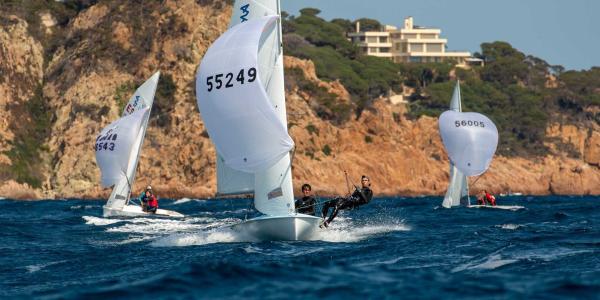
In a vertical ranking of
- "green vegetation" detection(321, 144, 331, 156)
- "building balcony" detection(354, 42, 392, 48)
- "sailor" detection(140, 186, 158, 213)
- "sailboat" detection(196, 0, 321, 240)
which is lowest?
"sailor" detection(140, 186, 158, 213)

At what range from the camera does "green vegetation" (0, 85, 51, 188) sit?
96812 millimetres

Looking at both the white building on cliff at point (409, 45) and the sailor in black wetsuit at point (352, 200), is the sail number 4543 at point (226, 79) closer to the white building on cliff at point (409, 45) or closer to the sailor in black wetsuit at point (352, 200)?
the sailor in black wetsuit at point (352, 200)

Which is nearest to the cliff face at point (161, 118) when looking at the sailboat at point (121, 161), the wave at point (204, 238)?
the sailboat at point (121, 161)

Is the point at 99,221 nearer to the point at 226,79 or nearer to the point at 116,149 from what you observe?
the point at 116,149

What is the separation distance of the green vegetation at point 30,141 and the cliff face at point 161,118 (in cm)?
22

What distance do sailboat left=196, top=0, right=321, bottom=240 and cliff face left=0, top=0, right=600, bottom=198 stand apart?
65324 millimetres

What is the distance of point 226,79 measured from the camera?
83.8ft

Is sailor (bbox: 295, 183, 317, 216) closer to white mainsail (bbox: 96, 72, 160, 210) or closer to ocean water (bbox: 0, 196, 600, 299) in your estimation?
ocean water (bbox: 0, 196, 600, 299)

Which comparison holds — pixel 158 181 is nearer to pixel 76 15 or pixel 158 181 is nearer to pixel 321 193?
pixel 321 193

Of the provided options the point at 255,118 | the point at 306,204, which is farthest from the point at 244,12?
the point at 306,204

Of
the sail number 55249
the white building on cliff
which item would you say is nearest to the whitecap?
the sail number 55249

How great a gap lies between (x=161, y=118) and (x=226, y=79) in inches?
3009

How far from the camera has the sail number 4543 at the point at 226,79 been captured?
82.8ft

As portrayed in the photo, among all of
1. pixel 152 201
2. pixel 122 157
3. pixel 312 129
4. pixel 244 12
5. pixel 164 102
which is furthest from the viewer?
pixel 312 129
